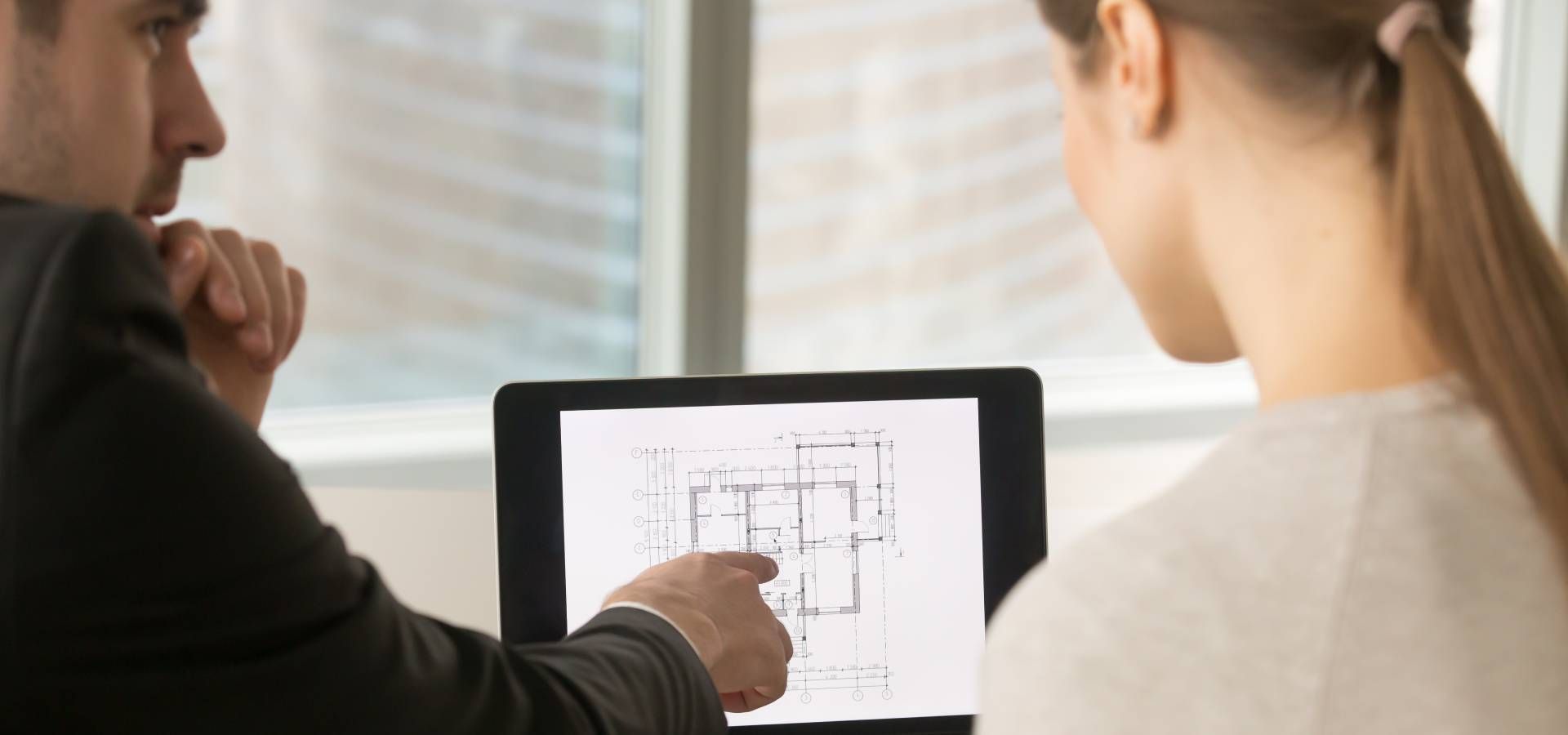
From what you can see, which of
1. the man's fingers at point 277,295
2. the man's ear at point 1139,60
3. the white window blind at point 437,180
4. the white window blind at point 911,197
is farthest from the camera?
the white window blind at point 911,197

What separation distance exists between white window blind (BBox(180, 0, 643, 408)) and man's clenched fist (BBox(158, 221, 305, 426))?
3.15 ft

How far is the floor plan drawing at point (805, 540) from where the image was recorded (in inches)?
39.6

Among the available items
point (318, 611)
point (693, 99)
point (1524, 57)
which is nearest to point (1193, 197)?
point (318, 611)

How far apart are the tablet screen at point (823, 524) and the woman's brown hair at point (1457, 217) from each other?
489 mm

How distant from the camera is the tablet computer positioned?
3.27ft

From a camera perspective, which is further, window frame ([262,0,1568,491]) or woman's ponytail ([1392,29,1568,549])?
window frame ([262,0,1568,491])

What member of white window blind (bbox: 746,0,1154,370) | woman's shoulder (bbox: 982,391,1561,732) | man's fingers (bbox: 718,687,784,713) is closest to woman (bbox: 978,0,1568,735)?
woman's shoulder (bbox: 982,391,1561,732)

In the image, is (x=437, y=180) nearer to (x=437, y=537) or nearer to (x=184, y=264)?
(x=437, y=537)

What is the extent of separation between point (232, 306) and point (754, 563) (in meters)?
0.39

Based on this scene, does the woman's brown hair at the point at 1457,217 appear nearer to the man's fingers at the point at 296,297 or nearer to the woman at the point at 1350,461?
the woman at the point at 1350,461

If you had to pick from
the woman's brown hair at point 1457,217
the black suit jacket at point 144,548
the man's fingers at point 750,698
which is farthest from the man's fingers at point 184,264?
the woman's brown hair at point 1457,217

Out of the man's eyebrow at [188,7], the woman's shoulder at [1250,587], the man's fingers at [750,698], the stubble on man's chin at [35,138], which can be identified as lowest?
the man's fingers at [750,698]

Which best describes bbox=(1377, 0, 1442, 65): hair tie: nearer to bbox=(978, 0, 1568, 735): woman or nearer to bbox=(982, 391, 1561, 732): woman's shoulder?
bbox=(978, 0, 1568, 735): woman

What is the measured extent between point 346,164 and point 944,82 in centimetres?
89
